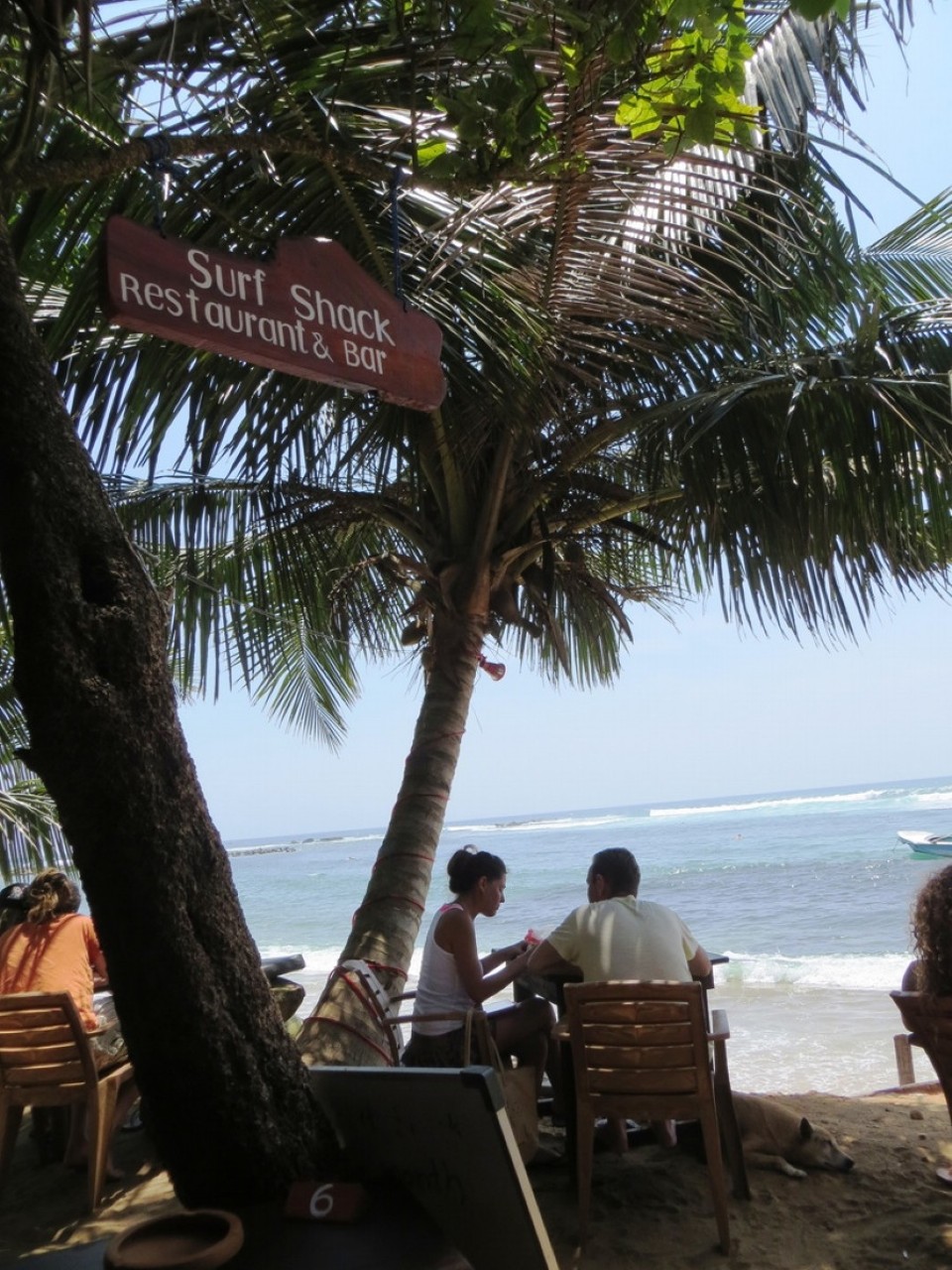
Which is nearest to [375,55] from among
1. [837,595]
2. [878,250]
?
[837,595]

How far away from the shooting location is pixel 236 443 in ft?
14.0

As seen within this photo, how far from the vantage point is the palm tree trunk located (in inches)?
162

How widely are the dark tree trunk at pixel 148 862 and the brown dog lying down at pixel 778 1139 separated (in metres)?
2.16

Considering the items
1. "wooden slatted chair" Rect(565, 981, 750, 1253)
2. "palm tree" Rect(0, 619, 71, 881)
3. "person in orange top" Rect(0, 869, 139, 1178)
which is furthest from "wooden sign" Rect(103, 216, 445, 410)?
"palm tree" Rect(0, 619, 71, 881)

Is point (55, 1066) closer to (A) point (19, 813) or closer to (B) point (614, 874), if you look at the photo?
(B) point (614, 874)

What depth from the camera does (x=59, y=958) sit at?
4684mm

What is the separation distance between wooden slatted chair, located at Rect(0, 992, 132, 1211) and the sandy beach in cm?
23

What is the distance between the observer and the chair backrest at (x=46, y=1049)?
4.09 m

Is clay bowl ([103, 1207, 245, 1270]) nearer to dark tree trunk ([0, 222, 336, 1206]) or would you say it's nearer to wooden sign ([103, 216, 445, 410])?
dark tree trunk ([0, 222, 336, 1206])

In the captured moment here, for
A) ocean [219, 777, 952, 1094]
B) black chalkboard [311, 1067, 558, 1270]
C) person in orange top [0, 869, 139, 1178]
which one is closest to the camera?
black chalkboard [311, 1067, 558, 1270]

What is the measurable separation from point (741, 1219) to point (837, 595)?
94.1 inches

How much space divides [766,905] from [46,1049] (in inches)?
865

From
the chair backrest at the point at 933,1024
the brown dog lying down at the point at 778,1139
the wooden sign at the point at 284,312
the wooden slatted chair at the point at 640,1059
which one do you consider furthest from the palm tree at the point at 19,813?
the chair backrest at the point at 933,1024

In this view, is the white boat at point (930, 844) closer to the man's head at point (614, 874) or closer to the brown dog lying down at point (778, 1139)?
the brown dog lying down at point (778, 1139)
